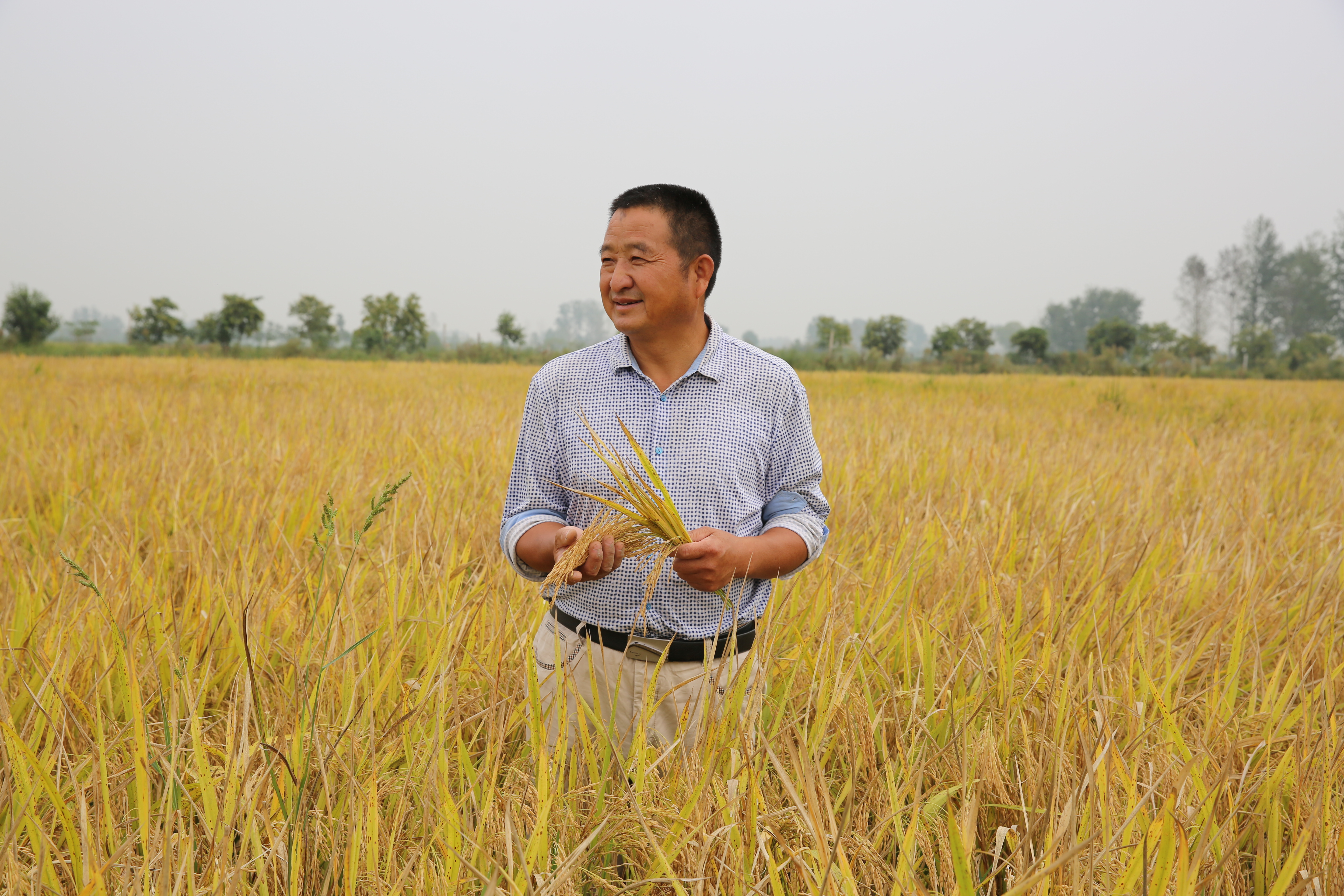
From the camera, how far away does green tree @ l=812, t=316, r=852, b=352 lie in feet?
127

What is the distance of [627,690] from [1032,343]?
36.6 metres

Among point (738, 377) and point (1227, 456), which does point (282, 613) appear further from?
point (1227, 456)

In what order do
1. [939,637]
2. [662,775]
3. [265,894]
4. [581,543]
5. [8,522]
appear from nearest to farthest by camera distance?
[265,894] → [581,543] → [662,775] → [939,637] → [8,522]

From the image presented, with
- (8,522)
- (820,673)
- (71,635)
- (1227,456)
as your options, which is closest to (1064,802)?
(820,673)

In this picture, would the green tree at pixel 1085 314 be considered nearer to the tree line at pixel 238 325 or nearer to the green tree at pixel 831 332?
the green tree at pixel 831 332

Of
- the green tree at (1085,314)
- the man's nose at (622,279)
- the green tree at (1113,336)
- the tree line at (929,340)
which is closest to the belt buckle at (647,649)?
Result: the man's nose at (622,279)

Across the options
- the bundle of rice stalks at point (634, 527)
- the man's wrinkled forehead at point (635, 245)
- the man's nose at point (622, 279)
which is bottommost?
the bundle of rice stalks at point (634, 527)

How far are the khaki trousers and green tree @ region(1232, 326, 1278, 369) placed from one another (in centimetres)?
4163

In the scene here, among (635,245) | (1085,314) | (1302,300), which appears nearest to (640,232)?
(635,245)

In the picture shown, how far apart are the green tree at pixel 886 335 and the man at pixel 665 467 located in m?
37.8

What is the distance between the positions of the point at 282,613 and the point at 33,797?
748 mm

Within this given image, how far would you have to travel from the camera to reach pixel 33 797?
93 centimetres

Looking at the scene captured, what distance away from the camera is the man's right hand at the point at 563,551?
1051 mm

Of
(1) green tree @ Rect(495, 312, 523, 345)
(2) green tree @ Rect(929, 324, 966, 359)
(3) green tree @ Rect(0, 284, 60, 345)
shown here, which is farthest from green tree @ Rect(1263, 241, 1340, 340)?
(3) green tree @ Rect(0, 284, 60, 345)
